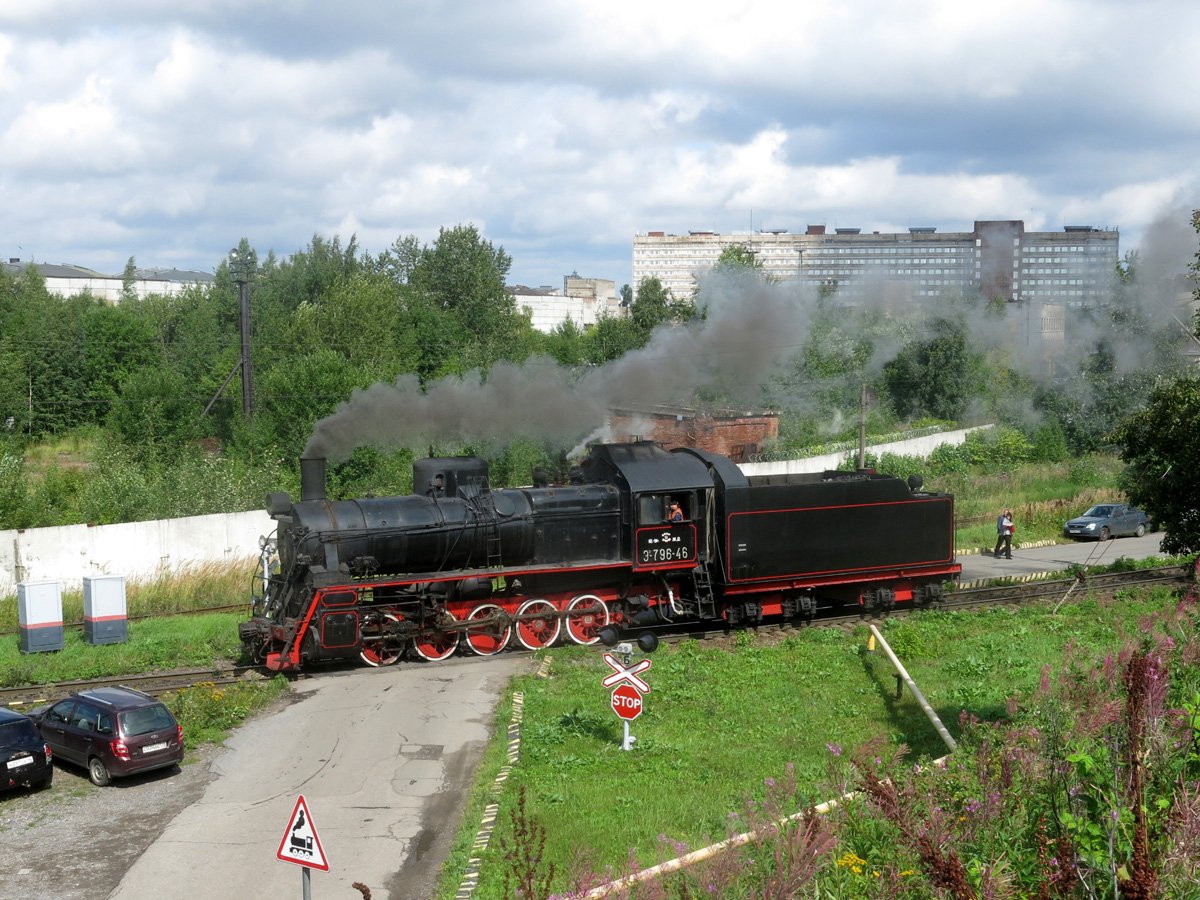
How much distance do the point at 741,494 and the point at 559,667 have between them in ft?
16.4

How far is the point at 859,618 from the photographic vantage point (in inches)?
885

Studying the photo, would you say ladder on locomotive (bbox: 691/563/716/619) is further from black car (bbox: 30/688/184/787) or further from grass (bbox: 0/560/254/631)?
grass (bbox: 0/560/254/631)

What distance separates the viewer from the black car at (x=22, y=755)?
12.7 m

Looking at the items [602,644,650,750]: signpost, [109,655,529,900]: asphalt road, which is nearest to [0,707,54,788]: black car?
[109,655,529,900]: asphalt road

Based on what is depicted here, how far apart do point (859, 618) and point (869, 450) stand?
62.5 feet

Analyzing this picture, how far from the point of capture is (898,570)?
74.2 ft

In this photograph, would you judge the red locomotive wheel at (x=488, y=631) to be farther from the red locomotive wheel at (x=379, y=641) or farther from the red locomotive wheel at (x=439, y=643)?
the red locomotive wheel at (x=379, y=641)

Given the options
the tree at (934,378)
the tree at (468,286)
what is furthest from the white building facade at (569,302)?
the tree at (934,378)

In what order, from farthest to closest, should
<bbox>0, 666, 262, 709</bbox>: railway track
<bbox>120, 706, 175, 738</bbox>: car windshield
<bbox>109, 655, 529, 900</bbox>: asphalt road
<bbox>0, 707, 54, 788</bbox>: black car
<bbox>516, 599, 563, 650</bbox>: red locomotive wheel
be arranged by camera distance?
<bbox>516, 599, 563, 650</bbox>: red locomotive wheel
<bbox>0, 666, 262, 709</bbox>: railway track
<bbox>120, 706, 175, 738</bbox>: car windshield
<bbox>0, 707, 54, 788</bbox>: black car
<bbox>109, 655, 529, 900</bbox>: asphalt road

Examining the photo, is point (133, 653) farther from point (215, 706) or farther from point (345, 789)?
point (345, 789)

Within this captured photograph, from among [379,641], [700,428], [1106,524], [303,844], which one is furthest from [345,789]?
[1106,524]

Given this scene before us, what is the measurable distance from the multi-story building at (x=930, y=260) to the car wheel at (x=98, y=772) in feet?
90.8

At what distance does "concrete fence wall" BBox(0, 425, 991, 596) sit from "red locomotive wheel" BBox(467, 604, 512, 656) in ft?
25.8

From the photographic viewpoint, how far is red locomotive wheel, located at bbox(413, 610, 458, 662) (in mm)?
18812
